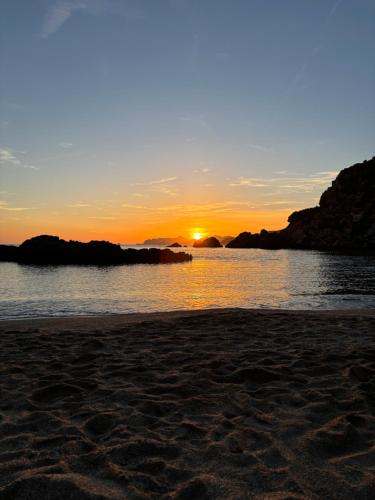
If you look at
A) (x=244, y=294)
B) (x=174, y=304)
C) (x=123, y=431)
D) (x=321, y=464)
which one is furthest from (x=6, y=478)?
(x=244, y=294)

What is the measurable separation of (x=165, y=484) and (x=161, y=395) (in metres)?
2.21

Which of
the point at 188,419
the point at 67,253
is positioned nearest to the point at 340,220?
the point at 67,253

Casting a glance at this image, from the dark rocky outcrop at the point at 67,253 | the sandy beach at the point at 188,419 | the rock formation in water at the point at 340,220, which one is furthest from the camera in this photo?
the rock formation in water at the point at 340,220

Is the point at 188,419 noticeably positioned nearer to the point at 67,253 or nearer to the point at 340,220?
the point at 67,253

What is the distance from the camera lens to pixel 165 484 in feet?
12.2

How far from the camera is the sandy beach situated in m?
3.71

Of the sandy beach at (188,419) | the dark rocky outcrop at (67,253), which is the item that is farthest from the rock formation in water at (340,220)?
the sandy beach at (188,419)

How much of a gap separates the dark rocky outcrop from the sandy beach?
2237 inches

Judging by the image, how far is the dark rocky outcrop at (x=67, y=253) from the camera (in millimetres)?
64375

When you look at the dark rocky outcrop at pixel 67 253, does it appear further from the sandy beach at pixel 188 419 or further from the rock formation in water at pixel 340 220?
the rock formation in water at pixel 340 220

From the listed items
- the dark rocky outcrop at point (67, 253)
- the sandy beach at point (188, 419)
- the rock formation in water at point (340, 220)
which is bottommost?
the sandy beach at point (188, 419)

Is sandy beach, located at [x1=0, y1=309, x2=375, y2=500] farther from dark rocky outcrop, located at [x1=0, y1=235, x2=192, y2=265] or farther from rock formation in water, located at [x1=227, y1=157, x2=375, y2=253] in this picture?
rock formation in water, located at [x1=227, y1=157, x2=375, y2=253]

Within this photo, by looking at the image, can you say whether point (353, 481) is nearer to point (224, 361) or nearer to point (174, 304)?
point (224, 361)

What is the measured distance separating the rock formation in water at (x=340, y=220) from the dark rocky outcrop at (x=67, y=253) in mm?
70584
